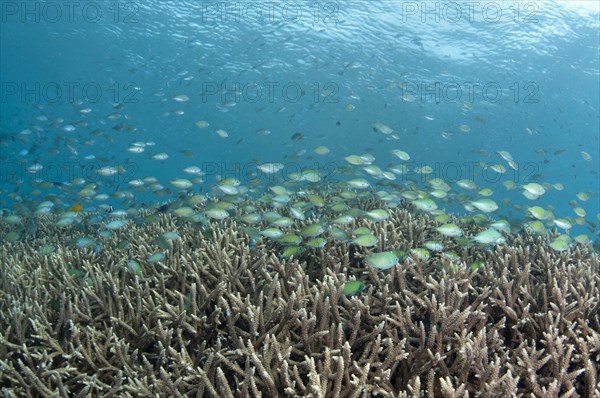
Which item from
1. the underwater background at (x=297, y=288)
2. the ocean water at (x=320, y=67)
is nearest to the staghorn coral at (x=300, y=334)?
the underwater background at (x=297, y=288)

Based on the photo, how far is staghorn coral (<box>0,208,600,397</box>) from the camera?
264 cm

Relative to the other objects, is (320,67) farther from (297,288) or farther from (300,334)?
(300,334)

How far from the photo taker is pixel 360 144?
5994 centimetres

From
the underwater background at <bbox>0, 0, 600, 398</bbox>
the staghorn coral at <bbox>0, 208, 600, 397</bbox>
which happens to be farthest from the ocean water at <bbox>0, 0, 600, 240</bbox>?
the staghorn coral at <bbox>0, 208, 600, 397</bbox>

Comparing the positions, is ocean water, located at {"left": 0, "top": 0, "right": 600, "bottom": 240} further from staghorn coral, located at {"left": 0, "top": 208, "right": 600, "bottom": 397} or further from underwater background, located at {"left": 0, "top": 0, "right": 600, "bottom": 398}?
staghorn coral, located at {"left": 0, "top": 208, "right": 600, "bottom": 397}

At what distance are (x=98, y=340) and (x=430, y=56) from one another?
3351 centimetres

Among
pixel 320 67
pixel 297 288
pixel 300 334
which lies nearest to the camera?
pixel 300 334

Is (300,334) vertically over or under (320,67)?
over

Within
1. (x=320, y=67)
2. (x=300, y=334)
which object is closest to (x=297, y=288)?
(x=300, y=334)

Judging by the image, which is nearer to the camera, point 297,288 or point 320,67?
point 297,288

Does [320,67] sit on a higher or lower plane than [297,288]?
lower

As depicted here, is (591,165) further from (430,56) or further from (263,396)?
(263,396)

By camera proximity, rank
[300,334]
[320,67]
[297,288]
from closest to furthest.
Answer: [300,334] → [297,288] → [320,67]

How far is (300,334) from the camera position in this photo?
3.18 m
